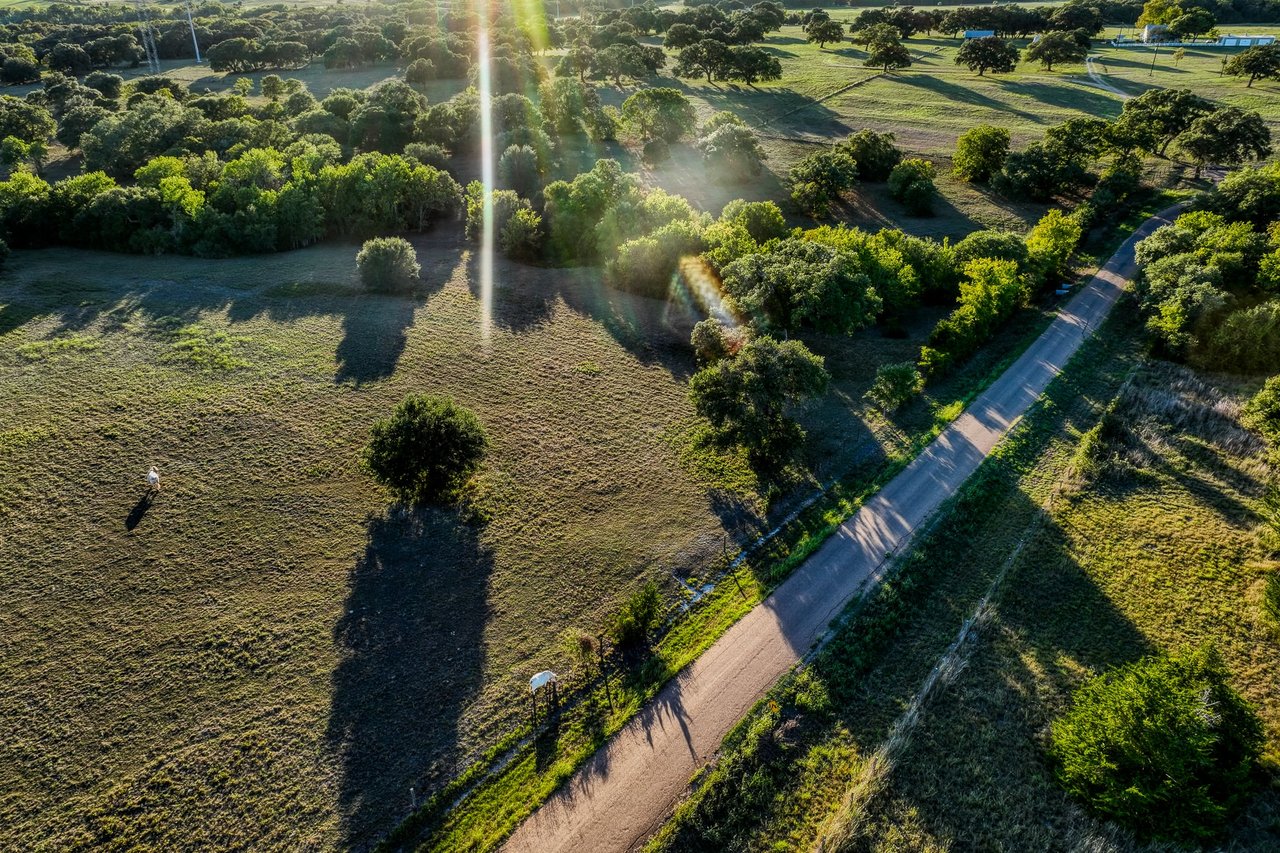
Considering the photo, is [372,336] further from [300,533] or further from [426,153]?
[426,153]

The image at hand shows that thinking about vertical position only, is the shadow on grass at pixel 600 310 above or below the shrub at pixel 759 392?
below

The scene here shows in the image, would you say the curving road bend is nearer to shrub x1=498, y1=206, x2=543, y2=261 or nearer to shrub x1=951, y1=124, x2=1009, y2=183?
shrub x1=498, y1=206, x2=543, y2=261

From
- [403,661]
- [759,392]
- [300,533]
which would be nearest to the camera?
[403,661]

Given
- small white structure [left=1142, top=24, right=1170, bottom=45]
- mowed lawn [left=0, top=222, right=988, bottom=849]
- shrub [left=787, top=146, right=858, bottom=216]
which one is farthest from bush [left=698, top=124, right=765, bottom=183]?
small white structure [left=1142, top=24, right=1170, bottom=45]

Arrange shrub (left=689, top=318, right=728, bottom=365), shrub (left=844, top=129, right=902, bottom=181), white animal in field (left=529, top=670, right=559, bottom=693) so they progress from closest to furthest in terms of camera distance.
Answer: white animal in field (left=529, top=670, right=559, bottom=693)
shrub (left=689, top=318, right=728, bottom=365)
shrub (left=844, top=129, right=902, bottom=181)

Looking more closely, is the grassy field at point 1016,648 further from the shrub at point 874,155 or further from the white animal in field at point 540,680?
the shrub at point 874,155

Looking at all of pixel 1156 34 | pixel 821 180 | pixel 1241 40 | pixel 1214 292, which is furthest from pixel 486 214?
pixel 1241 40

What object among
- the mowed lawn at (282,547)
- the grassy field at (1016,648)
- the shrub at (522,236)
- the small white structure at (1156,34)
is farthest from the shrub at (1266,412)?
the small white structure at (1156,34)
